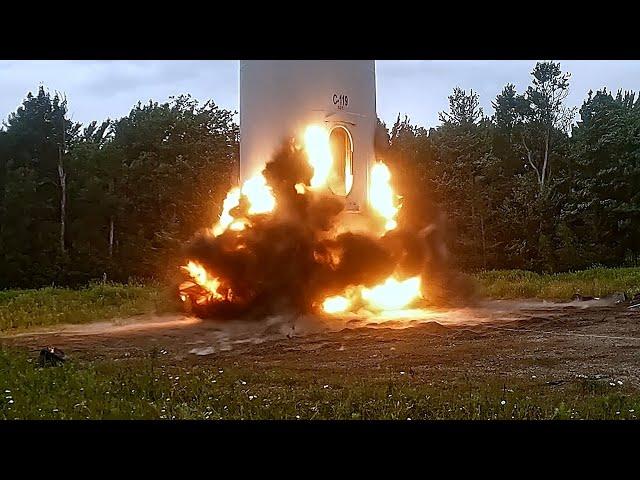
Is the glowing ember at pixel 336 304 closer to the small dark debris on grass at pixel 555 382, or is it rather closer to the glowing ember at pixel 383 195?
the glowing ember at pixel 383 195

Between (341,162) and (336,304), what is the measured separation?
1842 mm

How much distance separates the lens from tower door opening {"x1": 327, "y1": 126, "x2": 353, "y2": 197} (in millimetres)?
9266

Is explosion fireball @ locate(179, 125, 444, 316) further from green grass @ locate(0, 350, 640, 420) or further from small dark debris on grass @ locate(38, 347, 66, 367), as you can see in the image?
green grass @ locate(0, 350, 640, 420)

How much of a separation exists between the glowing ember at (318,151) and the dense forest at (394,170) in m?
1.28

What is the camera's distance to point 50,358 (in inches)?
231

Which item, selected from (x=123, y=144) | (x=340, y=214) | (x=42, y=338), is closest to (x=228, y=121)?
(x=123, y=144)

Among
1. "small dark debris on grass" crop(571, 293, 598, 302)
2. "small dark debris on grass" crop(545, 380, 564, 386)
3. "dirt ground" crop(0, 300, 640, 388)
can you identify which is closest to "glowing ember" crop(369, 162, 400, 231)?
"dirt ground" crop(0, 300, 640, 388)

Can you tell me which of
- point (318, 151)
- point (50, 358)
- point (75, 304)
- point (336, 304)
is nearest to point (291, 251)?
point (336, 304)

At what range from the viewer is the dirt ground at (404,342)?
5.91 meters

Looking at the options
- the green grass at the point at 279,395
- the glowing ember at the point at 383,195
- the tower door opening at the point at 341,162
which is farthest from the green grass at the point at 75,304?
the glowing ember at the point at 383,195

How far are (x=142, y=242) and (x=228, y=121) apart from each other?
3334 mm

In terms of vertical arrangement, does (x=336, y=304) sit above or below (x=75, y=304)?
below

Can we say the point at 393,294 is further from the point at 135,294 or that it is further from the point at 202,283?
the point at 135,294
